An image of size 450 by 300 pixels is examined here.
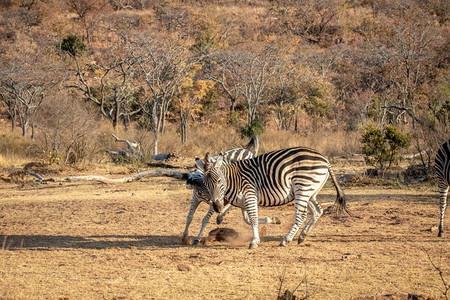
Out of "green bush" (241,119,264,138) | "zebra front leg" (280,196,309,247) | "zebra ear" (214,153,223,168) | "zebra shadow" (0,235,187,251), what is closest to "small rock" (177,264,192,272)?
"zebra shadow" (0,235,187,251)

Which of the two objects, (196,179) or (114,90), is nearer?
(196,179)

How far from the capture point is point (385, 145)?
1747 cm

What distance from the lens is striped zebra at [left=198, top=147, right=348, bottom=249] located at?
28.4 feet

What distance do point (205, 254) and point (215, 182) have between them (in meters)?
1.10

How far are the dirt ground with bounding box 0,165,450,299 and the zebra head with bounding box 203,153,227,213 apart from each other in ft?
2.29

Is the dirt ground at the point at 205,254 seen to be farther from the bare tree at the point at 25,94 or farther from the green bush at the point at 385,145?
the bare tree at the point at 25,94

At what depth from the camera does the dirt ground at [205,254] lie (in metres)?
6.43

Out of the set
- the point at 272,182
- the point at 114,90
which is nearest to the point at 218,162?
the point at 272,182

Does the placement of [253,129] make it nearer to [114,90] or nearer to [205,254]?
[114,90]

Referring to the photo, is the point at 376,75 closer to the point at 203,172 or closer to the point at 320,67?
the point at 320,67

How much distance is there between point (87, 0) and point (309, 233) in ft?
180

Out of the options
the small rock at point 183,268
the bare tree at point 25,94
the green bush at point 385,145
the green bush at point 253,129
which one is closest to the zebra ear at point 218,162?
the small rock at point 183,268

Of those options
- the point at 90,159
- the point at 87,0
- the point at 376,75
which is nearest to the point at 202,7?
the point at 87,0

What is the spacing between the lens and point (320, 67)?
45.4m
